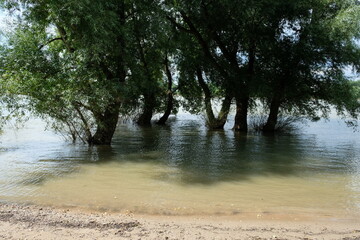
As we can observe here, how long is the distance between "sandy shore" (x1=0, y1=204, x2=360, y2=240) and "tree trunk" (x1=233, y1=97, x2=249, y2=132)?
42.0 ft

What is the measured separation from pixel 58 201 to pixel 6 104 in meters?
4.21

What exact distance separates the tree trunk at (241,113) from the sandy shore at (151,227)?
42.0 ft

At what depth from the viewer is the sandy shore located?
179 inches

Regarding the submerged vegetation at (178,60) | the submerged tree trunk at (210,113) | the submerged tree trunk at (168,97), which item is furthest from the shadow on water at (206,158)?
the submerged tree trunk at (168,97)

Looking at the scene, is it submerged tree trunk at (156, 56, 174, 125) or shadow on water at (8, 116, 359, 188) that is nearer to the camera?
shadow on water at (8, 116, 359, 188)

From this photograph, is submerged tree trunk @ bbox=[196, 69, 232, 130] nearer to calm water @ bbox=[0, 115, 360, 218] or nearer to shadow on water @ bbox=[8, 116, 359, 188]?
shadow on water @ bbox=[8, 116, 359, 188]

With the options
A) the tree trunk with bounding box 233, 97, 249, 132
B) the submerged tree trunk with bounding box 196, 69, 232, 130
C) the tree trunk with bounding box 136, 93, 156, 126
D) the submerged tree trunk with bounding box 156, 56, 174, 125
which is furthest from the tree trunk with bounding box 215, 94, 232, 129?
the tree trunk with bounding box 136, 93, 156, 126

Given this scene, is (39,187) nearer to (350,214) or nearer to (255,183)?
(255,183)

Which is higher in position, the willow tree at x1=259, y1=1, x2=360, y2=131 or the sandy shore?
the willow tree at x1=259, y1=1, x2=360, y2=131

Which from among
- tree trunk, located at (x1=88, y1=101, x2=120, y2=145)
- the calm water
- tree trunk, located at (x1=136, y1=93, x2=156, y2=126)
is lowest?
the calm water

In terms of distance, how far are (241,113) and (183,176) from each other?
10.6 m

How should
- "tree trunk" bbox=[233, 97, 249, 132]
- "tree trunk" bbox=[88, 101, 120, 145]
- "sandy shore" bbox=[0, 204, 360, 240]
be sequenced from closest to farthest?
1. "sandy shore" bbox=[0, 204, 360, 240]
2. "tree trunk" bbox=[88, 101, 120, 145]
3. "tree trunk" bbox=[233, 97, 249, 132]

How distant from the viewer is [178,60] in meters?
20.0

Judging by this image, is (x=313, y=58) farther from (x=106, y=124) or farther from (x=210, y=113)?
(x=106, y=124)
